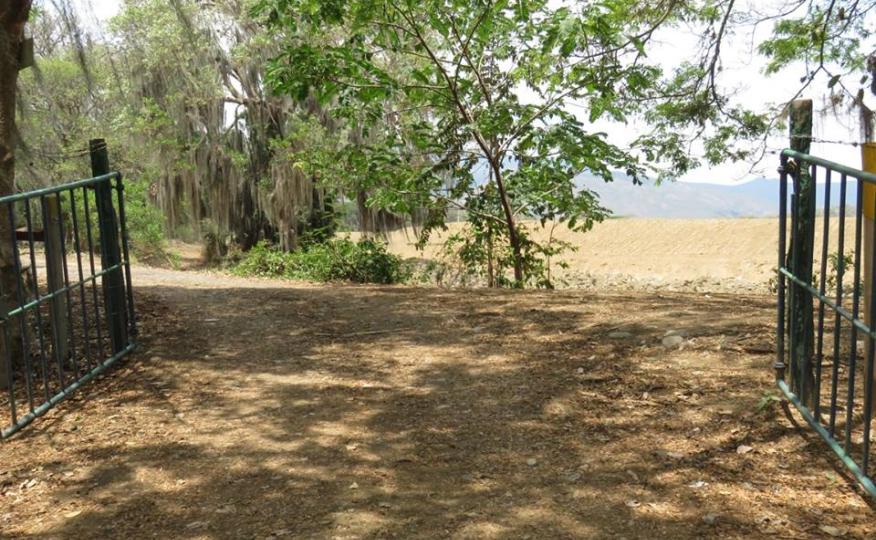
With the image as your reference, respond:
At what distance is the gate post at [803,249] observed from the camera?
12.2ft

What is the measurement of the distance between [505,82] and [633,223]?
17.0 m

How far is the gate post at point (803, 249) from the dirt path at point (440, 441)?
0.27m

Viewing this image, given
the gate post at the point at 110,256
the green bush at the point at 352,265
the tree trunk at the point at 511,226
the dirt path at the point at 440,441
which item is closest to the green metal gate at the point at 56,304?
the gate post at the point at 110,256

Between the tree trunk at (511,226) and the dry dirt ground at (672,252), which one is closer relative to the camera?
the tree trunk at (511,226)

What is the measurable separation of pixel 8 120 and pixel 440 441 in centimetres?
350

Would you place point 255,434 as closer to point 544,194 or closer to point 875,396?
point 875,396

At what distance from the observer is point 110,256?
17.5 ft

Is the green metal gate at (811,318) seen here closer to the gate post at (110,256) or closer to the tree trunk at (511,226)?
the gate post at (110,256)

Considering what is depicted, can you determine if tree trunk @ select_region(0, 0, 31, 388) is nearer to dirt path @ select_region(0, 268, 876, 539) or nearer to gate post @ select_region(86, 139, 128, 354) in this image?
gate post @ select_region(86, 139, 128, 354)

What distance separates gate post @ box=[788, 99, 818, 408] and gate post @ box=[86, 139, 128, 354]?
405 centimetres

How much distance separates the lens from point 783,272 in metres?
3.98

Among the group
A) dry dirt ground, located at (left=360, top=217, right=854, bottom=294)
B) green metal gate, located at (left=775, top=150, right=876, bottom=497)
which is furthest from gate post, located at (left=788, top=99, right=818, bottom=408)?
dry dirt ground, located at (left=360, top=217, right=854, bottom=294)

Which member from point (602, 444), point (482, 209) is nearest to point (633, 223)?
point (482, 209)

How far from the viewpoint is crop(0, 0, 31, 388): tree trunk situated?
500 cm
